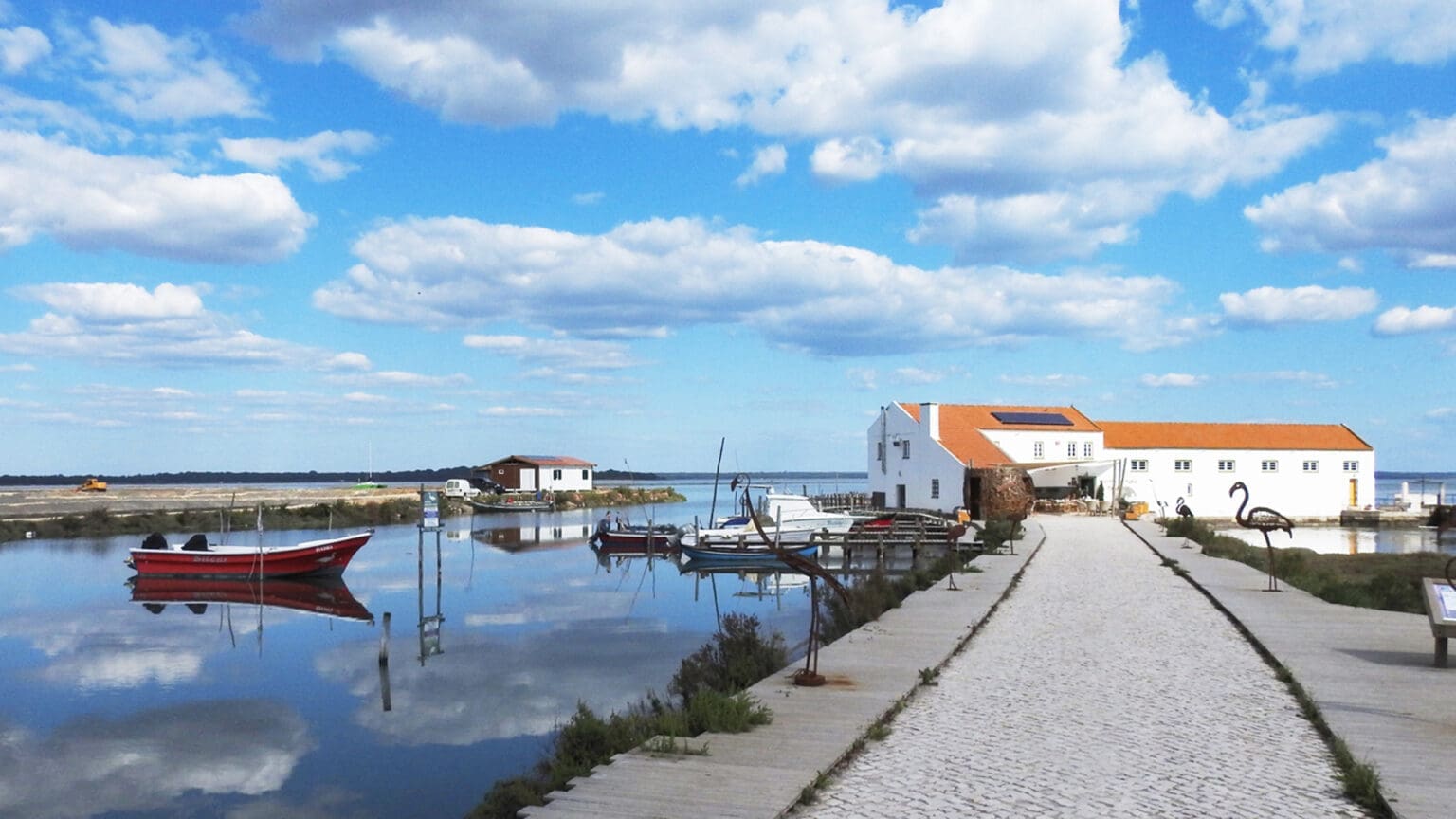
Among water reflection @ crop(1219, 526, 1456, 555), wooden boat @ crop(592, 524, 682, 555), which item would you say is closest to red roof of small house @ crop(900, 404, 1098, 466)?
water reflection @ crop(1219, 526, 1456, 555)

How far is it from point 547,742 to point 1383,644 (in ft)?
28.9

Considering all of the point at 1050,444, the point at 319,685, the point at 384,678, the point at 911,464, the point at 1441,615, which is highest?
the point at 1050,444

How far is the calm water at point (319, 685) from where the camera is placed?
34.4ft

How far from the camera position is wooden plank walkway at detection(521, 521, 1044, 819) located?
6234 mm

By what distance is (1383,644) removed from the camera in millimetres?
11938

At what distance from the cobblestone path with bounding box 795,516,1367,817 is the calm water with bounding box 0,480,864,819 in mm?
4242

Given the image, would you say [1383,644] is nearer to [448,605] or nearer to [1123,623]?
[1123,623]

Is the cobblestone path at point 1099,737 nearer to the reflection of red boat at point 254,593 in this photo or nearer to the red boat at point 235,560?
the reflection of red boat at point 254,593

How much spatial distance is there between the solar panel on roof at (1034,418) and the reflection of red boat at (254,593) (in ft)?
118

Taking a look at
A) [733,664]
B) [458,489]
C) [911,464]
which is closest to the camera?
[733,664]

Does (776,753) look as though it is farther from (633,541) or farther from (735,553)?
(633,541)

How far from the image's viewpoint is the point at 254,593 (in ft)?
92.7

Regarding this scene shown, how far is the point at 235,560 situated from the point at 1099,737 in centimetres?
2681

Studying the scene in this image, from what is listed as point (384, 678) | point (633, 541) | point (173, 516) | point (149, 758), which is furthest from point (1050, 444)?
point (149, 758)
